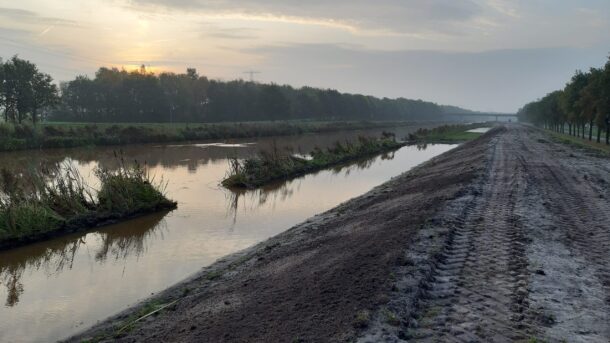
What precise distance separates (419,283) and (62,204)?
43.9ft

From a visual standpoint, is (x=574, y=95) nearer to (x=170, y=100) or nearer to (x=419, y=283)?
(x=419, y=283)

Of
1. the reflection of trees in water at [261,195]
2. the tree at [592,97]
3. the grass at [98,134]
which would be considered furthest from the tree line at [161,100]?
the tree at [592,97]

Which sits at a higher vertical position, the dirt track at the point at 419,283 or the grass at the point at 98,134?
the grass at the point at 98,134

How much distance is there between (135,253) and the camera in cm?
1309

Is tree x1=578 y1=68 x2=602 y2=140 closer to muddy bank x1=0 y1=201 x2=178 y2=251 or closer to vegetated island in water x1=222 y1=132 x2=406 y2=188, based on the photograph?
vegetated island in water x1=222 y1=132 x2=406 y2=188

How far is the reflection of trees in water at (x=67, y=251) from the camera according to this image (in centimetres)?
1132

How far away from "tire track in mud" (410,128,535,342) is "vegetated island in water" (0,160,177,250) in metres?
11.9

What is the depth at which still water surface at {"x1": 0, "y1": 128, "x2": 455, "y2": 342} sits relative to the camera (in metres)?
8.99

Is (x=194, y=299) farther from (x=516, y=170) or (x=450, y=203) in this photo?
(x=516, y=170)

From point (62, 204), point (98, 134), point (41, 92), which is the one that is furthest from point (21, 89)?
point (62, 204)

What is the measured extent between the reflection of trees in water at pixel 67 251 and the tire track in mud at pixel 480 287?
8.48 m

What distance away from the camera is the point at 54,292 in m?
10.1

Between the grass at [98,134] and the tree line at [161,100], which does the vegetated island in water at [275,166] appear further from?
the tree line at [161,100]

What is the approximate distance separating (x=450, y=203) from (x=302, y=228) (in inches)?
175
